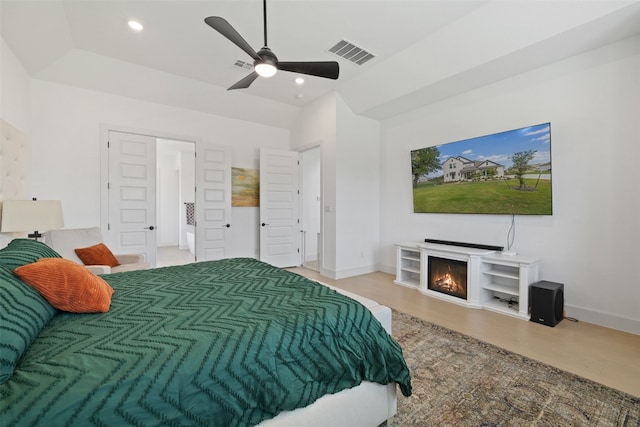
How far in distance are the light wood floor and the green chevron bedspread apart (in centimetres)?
164

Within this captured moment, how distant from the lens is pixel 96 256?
11.5ft

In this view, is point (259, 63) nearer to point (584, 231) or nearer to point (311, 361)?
point (311, 361)

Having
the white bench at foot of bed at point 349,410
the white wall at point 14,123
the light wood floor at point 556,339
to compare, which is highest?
the white wall at point 14,123

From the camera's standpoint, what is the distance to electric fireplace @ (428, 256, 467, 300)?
377 centimetres

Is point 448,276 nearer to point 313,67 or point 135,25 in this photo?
point 313,67

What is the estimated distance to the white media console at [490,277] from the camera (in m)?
3.23

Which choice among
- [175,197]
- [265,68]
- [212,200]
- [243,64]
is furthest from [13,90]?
[175,197]

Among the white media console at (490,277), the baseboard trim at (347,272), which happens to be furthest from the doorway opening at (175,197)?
the white media console at (490,277)

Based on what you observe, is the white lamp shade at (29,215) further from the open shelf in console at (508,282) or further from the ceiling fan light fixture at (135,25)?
the open shelf in console at (508,282)

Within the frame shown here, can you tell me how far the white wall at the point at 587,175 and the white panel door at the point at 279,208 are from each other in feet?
10.9

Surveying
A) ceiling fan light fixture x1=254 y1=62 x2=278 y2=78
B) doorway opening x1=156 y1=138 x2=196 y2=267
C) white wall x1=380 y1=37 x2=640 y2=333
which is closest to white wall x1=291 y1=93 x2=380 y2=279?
white wall x1=380 y1=37 x2=640 y2=333

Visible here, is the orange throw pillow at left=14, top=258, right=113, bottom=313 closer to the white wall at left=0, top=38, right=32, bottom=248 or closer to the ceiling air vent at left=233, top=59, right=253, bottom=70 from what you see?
the white wall at left=0, top=38, right=32, bottom=248

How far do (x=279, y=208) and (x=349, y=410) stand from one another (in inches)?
177

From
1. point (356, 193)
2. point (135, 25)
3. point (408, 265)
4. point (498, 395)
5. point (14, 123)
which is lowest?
point (498, 395)
